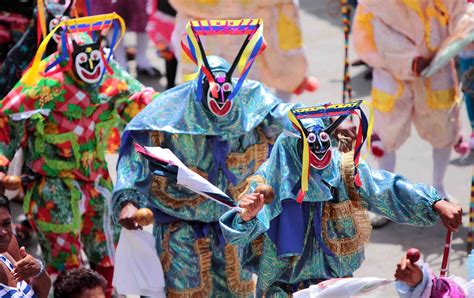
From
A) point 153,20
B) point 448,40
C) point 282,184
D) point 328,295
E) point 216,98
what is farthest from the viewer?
point 153,20

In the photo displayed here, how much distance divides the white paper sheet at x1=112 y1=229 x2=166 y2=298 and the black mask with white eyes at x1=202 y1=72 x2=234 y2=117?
0.72 meters

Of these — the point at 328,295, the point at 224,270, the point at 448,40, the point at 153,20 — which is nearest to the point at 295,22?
the point at 448,40

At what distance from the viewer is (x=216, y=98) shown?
6953 mm

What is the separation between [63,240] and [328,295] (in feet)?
7.81

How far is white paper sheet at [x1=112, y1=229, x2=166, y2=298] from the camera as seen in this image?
6930 mm

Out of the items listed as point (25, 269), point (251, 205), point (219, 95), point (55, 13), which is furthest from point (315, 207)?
point (55, 13)

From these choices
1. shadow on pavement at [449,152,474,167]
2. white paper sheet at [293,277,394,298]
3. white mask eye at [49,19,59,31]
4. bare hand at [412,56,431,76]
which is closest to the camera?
white paper sheet at [293,277,394,298]

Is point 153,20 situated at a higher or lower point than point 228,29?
lower

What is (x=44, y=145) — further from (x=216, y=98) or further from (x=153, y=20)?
(x=153, y=20)

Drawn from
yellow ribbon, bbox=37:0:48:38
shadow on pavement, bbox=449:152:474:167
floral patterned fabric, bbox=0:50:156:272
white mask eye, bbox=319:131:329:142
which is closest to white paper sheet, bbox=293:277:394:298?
white mask eye, bbox=319:131:329:142

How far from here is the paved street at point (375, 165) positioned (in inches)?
348

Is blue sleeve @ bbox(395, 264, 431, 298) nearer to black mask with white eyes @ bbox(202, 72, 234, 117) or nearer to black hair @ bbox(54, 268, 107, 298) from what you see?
black hair @ bbox(54, 268, 107, 298)

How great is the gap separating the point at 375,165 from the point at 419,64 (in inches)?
54.7

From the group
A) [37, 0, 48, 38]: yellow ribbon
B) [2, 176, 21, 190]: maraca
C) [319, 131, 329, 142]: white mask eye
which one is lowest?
[2, 176, 21, 190]: maraca
